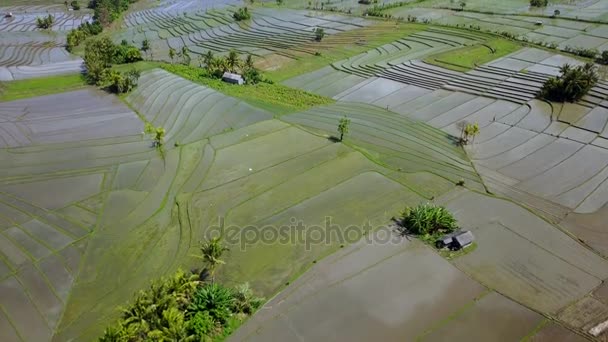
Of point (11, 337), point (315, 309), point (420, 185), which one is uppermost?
point (420, 185)

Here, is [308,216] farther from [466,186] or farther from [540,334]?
[540,334]

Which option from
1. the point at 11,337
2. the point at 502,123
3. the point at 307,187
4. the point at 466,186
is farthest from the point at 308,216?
the point at 502,123

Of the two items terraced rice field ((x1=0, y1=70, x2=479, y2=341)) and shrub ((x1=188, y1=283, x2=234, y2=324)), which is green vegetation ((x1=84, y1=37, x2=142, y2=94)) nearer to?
terraced rice field ((x1=0, y1=70, x2=479, y2=341))

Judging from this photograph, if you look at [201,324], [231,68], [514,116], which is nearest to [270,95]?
[231,68]

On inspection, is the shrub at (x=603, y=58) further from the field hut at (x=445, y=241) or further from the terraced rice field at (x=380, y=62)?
the field hut at (x=445, y=241)

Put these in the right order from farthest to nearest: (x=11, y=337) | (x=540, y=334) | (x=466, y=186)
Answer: (x=466, y=186) → (x=11, y=337) → (x=540, y=334)

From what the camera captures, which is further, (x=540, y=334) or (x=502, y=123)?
(x=502, y=123)
